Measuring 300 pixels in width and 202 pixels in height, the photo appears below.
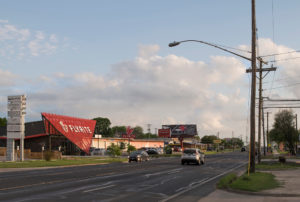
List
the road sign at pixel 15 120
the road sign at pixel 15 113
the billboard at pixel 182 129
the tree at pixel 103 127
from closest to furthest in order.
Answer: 1. the road sign at pixel 15 120
2. the road sign at pixel 15 113
3. the billboard at pixel 182 129
4. the tree at pixel 103 127

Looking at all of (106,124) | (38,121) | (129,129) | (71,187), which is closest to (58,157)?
(38,121)

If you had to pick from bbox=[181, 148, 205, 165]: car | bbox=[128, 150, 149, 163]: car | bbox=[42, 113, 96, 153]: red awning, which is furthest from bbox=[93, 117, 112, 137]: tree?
bbox=[181, 148, 205, 165]: car

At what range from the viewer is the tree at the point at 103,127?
550 ft

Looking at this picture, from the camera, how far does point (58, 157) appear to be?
171 ft

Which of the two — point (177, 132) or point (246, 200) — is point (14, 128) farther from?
point (177, 132)

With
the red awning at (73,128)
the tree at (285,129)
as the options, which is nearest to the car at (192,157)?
the red awning at (73,128)

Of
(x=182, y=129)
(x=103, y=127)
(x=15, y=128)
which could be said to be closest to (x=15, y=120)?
(x=15, y=128)

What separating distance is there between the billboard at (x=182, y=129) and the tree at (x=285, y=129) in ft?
104

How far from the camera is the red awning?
214ft

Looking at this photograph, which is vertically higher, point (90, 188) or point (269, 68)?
point (269, 68)

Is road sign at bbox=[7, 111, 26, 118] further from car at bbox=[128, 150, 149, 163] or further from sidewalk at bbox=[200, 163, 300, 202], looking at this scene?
sidewalk at bbox=[200, 163, 300, 202]

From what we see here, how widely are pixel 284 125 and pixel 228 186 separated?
7265 centimetres

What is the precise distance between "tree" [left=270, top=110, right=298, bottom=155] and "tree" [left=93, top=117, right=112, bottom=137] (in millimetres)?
95503

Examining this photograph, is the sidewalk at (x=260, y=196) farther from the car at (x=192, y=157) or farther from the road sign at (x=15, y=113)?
the road sign at (x=15, y=113)
